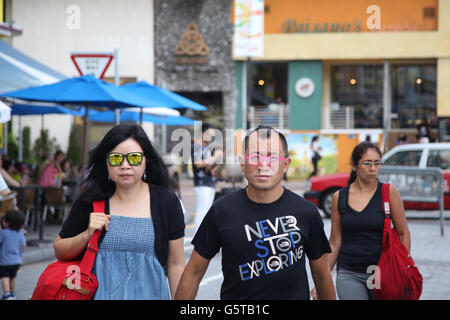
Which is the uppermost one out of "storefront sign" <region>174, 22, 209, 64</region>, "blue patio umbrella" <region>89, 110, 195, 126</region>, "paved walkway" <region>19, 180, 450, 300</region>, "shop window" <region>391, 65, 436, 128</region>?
"storefront sign" <region>174, 22, 209, 64</region>

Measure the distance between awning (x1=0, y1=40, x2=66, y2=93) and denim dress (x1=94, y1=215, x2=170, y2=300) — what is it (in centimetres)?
871

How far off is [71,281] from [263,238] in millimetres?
900

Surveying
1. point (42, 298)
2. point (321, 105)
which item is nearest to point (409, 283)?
point (42, 298)

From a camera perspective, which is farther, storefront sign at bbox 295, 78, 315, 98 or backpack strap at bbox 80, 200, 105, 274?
storefront sign at bbox 295, 78, 315, 98

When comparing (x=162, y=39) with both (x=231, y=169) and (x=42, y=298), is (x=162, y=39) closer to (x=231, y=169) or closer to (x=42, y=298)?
(x=231, y=169)

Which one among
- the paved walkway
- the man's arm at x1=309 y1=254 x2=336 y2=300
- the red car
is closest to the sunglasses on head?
the man's arm at x1=309 y1=254 x2=336 y2=300

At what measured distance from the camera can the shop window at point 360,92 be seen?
1240 inches

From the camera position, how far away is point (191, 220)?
15.5 metres

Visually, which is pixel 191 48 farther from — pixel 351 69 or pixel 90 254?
pixel 90 254

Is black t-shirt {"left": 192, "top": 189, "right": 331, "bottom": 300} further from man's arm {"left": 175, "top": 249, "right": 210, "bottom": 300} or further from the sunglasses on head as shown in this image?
the sunglasses on head

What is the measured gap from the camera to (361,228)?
4805 mm

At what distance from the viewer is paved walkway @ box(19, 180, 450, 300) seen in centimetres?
823

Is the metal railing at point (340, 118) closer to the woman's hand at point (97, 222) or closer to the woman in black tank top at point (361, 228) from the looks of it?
the woman in black tank top at point (361, 228)

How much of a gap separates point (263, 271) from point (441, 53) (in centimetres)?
2843
